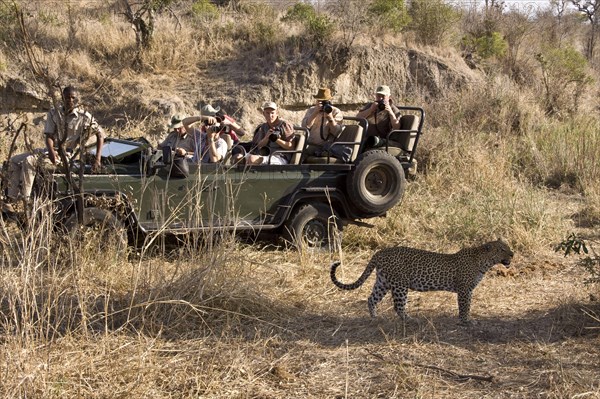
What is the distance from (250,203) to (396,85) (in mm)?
9508

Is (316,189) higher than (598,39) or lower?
lower

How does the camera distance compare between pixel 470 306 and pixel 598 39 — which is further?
pixel 598 39

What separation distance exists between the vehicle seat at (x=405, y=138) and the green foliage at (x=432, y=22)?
925 cm

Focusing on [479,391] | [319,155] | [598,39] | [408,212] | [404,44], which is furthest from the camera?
[598,39]

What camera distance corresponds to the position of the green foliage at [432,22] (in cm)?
1828

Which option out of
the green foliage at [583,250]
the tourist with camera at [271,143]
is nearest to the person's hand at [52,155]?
the tourist with camera at [271,143]

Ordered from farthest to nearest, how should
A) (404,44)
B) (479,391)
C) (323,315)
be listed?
(404,44), (323,315), (479,391)

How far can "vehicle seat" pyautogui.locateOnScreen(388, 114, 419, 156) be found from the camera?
368 inches

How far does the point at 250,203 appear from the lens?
8.53 metres

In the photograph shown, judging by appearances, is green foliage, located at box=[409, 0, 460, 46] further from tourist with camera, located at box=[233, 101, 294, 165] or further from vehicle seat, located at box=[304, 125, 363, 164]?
tourist with camera, located at box=[233, 101, 294, 165]

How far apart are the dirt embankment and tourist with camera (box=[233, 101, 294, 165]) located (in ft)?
20.5

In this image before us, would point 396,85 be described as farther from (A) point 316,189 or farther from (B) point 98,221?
(B) point 98,221

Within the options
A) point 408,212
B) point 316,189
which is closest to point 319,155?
point 316,189

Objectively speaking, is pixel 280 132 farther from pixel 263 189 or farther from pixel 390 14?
pixel 390 14
